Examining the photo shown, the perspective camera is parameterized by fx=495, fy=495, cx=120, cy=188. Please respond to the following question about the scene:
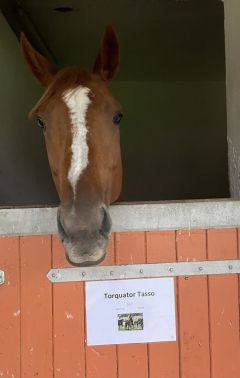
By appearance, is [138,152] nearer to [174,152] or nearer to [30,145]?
[174,152]

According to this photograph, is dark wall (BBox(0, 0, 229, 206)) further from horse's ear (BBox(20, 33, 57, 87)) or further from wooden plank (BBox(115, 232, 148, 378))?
wooden plank (BBox(115, 232, 148, 378))

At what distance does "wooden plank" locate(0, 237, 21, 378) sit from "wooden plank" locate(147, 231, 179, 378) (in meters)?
0.48

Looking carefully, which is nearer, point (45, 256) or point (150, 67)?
point (45, 256)

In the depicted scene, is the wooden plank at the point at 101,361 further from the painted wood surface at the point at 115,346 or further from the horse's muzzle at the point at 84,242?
the horse's muzzle at the point at 84,242

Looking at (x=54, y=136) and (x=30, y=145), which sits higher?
(x=30, y=145)

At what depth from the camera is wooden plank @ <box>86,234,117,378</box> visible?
1770 millimetres

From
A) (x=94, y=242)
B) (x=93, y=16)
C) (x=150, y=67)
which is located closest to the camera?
(x=94, y=242)

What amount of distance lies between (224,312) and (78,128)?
850 millimetres

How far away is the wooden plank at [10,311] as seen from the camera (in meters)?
1.76

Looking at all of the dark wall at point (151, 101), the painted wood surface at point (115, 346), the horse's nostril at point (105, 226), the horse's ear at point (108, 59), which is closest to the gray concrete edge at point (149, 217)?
the painted wood surface at point (115, 346)

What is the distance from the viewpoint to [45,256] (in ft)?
5.89

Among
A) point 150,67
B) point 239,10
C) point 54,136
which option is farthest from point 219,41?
point 54,136

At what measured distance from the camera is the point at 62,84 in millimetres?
1913

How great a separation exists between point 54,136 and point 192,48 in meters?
2.74
